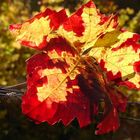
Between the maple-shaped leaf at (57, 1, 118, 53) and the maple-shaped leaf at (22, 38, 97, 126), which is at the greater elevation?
the maple-shaped leaf at (57, 1, 118, 53)

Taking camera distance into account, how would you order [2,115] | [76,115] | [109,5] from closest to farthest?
[76,115] < [2,115] < [109,5]

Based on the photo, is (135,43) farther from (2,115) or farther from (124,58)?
(2,115)

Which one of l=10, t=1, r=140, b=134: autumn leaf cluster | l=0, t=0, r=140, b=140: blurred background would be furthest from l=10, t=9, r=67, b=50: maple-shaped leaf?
l=0, t=0, r=140, b=140: blurred background

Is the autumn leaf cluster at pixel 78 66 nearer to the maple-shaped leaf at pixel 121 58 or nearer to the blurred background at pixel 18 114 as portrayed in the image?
the maple-shaped leaf at pixel 121 58

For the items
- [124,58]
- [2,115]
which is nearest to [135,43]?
[124,58]

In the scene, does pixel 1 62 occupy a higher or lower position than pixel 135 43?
higher

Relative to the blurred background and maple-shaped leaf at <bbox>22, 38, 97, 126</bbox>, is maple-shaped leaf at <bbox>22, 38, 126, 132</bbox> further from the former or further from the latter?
the blurred background
